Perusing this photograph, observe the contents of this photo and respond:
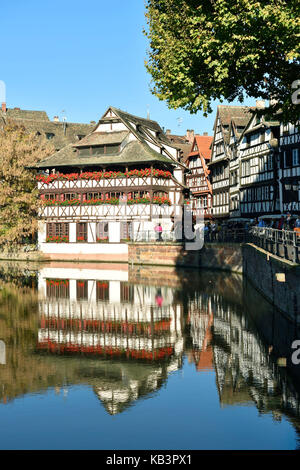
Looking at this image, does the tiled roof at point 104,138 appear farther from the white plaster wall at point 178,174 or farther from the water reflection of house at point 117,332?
the water reflection of house at point 117,332

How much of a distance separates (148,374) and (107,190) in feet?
139

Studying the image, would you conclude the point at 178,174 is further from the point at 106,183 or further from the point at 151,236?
the point at 151,236

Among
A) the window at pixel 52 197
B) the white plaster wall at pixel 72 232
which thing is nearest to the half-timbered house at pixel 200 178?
the white plaster wall at pixel 72 232

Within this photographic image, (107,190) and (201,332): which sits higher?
(107,190)

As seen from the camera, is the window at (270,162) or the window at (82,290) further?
the window at (270,162)

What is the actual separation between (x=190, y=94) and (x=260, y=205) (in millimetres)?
30050

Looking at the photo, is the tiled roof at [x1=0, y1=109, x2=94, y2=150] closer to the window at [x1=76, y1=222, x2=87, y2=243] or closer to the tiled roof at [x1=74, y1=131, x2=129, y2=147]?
the tiled roof at [x1=74, y1=131, x2=129, y2=147]

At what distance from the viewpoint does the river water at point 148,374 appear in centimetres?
1124

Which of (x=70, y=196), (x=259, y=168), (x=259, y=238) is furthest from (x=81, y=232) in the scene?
(x=259, y=238)

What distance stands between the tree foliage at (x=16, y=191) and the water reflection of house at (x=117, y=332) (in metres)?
23.3

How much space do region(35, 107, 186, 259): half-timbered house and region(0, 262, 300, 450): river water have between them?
2604 centimetres

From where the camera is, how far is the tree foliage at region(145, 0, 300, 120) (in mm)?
19297

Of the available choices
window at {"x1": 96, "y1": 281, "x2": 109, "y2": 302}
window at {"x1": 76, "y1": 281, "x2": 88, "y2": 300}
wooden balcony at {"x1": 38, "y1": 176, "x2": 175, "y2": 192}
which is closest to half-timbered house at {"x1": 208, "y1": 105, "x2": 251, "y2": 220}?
wooden balcony at {"x1": 38, "y1": 176, "x2": 175, "y2": 192}

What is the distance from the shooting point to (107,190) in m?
57.1
